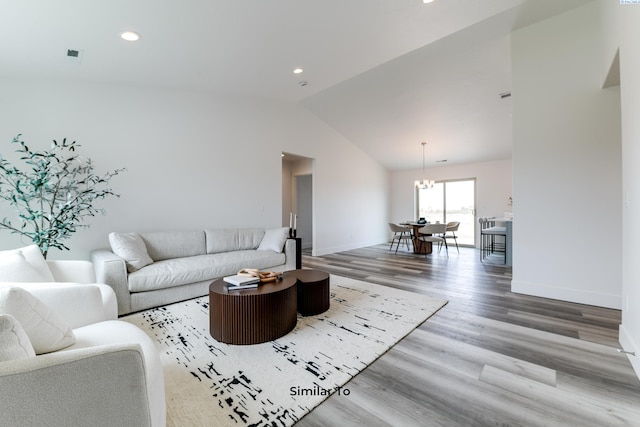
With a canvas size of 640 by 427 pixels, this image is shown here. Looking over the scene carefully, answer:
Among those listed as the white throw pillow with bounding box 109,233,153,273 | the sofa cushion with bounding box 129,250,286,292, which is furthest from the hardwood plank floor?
the white throw pillow with bounding box 109,233,153,273

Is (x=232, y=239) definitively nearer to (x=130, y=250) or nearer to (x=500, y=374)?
(x=130, y=250)

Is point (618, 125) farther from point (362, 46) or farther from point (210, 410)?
point (210, 410)

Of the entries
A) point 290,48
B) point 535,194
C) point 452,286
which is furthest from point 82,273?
point 535,194

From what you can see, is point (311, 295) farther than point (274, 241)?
No

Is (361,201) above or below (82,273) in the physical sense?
above

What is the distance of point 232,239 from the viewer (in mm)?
4188

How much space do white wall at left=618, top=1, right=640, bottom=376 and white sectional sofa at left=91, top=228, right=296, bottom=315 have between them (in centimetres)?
351

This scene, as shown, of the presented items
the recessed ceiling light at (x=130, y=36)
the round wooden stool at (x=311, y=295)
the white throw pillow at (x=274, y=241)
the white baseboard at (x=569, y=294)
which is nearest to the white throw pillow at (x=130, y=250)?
the white throw pillow at (x=274, y=241)

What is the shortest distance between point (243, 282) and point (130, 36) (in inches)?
102

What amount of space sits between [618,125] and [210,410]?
447cm

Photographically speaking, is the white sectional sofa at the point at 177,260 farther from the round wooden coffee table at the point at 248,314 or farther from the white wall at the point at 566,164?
the white wall at the point at 566,164

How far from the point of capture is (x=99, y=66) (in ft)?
9.60

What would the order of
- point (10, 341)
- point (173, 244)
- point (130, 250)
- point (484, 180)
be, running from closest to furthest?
point (10, 341) → point (130, 250) → point (173, 244) → point (484, 180)

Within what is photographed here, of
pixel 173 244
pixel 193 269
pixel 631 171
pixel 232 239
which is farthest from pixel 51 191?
pixel 631 171
